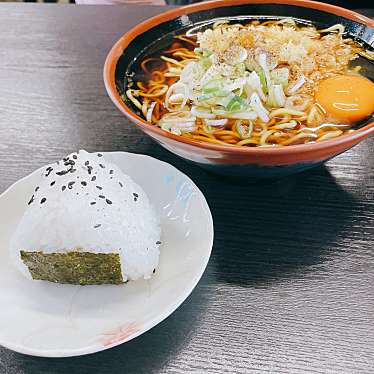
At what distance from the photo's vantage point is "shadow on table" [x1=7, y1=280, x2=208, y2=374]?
832 mm

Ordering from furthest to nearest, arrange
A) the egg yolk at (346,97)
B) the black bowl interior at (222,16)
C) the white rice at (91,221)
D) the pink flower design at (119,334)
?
the black bowl interior at (222,16)
the egg yolk at (346,97)
the white rice at (91,221)
the pink flower design at (119,334)

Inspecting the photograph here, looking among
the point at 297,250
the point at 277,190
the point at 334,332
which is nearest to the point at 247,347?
the point at 334,332

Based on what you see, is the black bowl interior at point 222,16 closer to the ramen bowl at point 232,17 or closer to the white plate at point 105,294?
the ramen bowl at point 232,17

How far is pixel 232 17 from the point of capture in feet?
5.24

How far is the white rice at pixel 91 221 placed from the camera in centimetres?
90

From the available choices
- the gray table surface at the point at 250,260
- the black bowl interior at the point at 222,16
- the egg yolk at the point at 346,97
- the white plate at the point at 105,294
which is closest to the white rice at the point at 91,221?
the white plate at the point at 105,294

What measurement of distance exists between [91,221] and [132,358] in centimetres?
26

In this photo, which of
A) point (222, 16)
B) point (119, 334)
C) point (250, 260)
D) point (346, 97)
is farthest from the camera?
point (222, 16)

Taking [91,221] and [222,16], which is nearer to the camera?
[91,221]

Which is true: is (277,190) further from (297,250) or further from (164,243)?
(164,243)

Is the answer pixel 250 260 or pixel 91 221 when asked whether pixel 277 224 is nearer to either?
pixel 250 260

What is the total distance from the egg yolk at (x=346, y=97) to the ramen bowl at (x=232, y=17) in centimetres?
6

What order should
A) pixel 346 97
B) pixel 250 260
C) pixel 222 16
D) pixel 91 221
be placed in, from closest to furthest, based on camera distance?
pixel 91 221 < pixel 250 260 < pixel 346 97 < pixel 222 16

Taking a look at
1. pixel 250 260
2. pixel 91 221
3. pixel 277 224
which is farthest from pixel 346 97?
pixel 91 221
